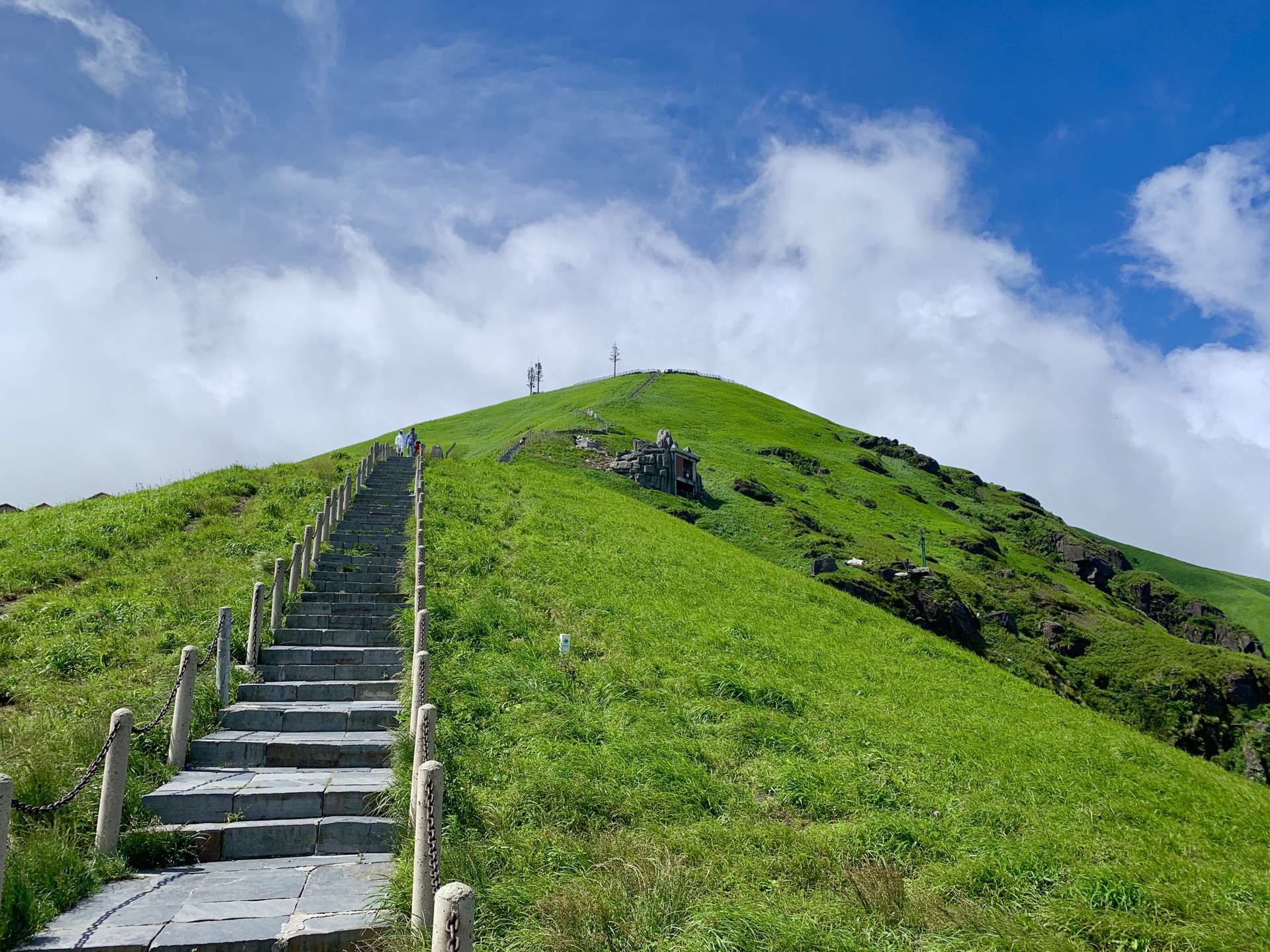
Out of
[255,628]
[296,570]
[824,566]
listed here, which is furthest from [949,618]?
[255,628]

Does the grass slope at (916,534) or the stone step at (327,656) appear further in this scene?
the grass slope at (916,534)

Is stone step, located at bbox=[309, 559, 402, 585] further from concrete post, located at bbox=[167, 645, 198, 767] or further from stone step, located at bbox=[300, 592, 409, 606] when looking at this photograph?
concrete post, located at bbox=[167, 645, 198, 767]

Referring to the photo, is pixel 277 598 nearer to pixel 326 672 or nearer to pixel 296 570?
pixel 296 570

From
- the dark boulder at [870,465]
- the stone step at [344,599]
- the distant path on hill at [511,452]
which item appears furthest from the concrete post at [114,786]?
the dark boulder at [870,465]

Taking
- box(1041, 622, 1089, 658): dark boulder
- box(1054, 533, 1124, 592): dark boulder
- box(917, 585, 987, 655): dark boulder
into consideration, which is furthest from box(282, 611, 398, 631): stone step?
box(1054, 533, 1124, 592): dark boulder

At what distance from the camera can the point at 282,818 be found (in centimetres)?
822

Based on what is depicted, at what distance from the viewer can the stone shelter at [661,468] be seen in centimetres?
4584

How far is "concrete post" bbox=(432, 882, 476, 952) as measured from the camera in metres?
4.12

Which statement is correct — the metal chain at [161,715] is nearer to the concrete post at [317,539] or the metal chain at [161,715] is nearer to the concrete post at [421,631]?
the concrete post at [421,631]

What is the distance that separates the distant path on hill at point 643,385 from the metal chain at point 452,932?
7898 centimetres

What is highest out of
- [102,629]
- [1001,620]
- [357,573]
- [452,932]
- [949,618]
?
[357,573]

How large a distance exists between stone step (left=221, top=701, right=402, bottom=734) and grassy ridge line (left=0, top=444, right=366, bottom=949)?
0.31 m

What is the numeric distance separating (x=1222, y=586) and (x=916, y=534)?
286 feet

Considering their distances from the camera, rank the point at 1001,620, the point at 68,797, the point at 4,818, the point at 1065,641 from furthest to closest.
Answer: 1. the point at 1065,641
2. the point at 1001,620
3. the point at 68,797
4. the point at 4,818
